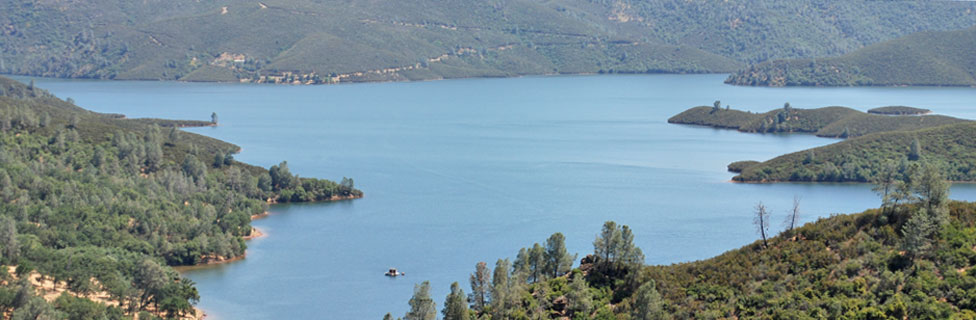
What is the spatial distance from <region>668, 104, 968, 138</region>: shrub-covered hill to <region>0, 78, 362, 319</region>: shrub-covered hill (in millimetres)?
91487

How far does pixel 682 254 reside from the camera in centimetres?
8394

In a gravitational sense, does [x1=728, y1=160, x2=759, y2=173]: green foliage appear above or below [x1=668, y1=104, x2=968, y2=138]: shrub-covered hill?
below

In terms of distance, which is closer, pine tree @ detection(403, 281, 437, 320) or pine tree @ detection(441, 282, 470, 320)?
pine tree @ detection(441, 282, 470, 320)

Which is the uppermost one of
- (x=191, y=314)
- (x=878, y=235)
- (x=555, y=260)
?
(x=878, y=235)

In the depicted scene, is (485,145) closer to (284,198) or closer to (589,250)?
(284,198)

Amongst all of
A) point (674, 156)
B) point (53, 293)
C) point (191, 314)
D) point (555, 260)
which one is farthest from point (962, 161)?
point (53, 293)

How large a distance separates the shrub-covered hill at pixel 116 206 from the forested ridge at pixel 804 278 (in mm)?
22919

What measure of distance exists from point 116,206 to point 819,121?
12764 centimetres

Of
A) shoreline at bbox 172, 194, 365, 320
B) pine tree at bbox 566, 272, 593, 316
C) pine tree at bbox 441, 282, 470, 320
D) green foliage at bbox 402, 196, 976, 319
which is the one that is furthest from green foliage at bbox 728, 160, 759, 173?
pine tree at bbox 441, 282, 470, 320

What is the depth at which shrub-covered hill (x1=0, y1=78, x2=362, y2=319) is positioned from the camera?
6856cm

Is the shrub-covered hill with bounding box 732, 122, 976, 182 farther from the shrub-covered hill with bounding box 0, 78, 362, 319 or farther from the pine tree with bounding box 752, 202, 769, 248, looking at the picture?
the shrub-covered hill with bounding box 0, 78, 362, 319

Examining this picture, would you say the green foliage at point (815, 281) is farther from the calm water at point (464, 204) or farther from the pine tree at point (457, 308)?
the calm water at point (464, 204)

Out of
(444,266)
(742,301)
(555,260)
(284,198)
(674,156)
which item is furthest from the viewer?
(674,156)

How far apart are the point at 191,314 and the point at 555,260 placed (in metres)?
24.9
